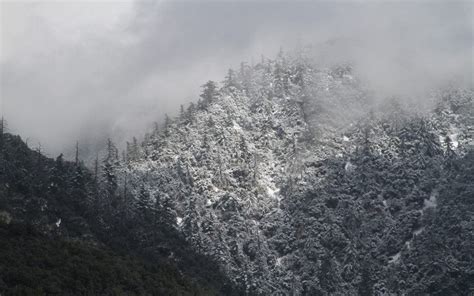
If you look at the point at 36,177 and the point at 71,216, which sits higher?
the point at 36,177

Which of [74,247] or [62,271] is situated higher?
[74,247]

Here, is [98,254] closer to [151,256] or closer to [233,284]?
[151,256]

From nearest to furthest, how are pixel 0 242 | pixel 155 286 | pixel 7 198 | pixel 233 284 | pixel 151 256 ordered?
pixel 0 242 < pixel 155 286 < pixel 7 198 < pixel 151 256 < pixel 233 284

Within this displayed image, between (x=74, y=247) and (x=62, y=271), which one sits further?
(x=74, y=247)

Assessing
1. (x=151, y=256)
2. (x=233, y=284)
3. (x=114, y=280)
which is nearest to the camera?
(x=114, y=280)

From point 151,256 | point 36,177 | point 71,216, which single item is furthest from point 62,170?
point 151,256

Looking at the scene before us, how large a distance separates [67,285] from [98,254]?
27641 mm

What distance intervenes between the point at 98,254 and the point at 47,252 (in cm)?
1997

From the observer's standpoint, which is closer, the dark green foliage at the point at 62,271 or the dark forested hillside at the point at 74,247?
the dark green foliage at the point at 62,271

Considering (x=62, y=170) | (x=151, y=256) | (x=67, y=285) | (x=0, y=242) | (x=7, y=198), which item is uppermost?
(x=62, y=170)

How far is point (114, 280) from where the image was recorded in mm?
117688

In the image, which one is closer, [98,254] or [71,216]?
[98,254]

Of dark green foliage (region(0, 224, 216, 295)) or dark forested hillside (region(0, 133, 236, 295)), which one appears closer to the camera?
dark green foliage (region(0, 224, 216, 295))

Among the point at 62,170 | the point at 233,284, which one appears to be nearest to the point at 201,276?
the point at 233,284
